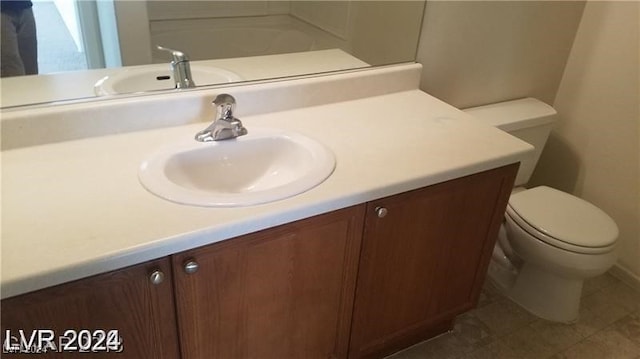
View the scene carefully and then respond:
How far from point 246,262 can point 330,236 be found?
220mm

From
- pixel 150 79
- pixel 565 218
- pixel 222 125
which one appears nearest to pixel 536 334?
pixel 565 218

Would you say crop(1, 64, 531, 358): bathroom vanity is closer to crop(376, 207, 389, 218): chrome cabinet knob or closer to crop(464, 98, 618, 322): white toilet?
crop(376, 207, 389, 218): chrome cabinet knob

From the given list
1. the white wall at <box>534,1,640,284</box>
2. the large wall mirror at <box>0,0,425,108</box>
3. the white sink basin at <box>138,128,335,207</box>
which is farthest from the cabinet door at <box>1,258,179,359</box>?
the white wall at <box>534,1,640,284</box>

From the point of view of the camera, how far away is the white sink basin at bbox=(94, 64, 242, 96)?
129 cm

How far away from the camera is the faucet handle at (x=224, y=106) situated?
1277mm

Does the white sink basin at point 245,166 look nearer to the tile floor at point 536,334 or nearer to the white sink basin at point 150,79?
the white sink basin at point 150,79

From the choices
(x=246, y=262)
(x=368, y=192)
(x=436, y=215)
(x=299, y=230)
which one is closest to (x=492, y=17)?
(x=436, y=215)

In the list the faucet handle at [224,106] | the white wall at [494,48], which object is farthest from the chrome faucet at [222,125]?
the white wall at [494,48]

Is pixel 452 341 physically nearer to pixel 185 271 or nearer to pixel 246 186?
pixel 246 186

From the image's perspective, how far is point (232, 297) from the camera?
111 centimetres

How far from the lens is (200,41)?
1.39 m

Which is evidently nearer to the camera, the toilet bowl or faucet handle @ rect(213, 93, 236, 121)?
→ faucet handle @ rect(213, 93, 236, 121)

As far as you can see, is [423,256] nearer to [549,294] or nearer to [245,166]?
[245,166]

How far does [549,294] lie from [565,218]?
32 cm
